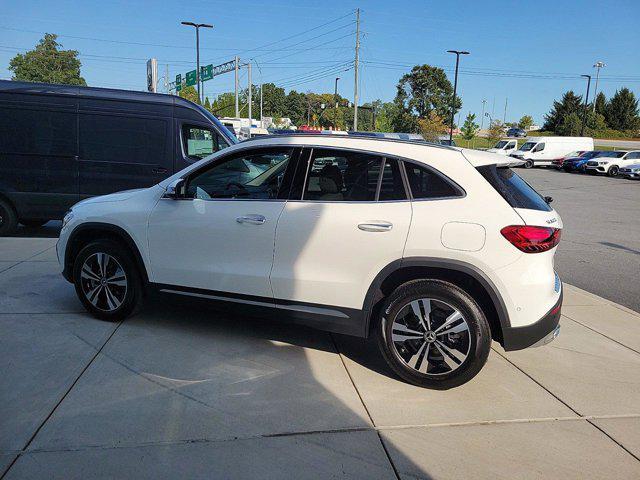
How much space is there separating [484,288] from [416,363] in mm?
706

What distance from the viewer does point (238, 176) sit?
427 cm

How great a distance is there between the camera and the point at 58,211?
8.23 meters

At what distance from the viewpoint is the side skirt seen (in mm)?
3711

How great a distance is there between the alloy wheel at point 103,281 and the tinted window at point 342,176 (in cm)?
188

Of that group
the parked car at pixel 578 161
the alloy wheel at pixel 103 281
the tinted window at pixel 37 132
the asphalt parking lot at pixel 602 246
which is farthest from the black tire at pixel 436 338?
the parked car at pixel 578 161

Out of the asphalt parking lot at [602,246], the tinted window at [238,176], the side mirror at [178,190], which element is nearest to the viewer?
the tinted window at [238,176]

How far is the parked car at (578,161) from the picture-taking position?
3406 cm

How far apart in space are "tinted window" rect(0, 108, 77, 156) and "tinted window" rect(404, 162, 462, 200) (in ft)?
21.4

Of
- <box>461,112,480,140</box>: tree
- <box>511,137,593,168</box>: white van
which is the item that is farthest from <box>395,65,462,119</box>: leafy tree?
<box>511,137,593,168</box>: white van

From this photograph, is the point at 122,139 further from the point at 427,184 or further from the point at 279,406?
the point at 279,406

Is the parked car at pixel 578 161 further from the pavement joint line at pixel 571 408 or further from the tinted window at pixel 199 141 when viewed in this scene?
the pavement joint line at pixel 571 408

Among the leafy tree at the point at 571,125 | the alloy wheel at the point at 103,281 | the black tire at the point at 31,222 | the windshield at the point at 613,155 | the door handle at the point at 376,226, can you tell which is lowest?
the black tire at the point at 31,222

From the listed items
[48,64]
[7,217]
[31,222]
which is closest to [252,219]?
[7,217]

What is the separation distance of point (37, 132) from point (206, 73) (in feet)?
125
